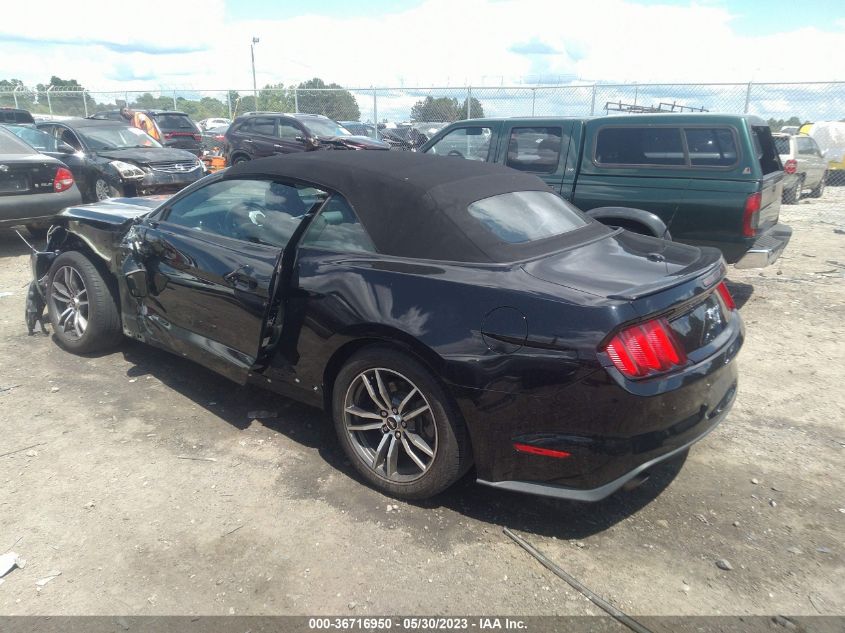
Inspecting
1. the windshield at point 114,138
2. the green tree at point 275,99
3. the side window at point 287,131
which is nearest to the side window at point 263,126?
the side window at point 287,131

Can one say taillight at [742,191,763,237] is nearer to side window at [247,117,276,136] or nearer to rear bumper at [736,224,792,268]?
rear bumper at [736,224,792,268]

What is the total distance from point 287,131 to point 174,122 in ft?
20.6

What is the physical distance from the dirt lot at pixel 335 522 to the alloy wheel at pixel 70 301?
23.6 inches

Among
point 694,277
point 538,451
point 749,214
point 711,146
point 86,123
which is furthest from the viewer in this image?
point 86,123

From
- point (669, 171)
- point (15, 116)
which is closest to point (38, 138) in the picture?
point (669, 171)

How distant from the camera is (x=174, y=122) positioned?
19.6 metres

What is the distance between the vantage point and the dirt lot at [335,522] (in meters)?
2.52

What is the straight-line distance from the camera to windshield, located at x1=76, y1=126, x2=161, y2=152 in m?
11.8

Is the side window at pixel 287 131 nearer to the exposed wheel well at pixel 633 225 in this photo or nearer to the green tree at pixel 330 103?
the green tree at pixel 330 103

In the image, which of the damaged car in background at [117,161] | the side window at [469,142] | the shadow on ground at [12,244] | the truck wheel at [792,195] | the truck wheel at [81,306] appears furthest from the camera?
the truck wheel at [792,195]

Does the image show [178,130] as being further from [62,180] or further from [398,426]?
[398,426]

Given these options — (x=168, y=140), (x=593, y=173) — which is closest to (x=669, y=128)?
(x=593, y=173)

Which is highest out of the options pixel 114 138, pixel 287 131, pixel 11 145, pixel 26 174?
pixel 287 131

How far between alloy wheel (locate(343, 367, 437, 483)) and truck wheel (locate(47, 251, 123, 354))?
245cm
